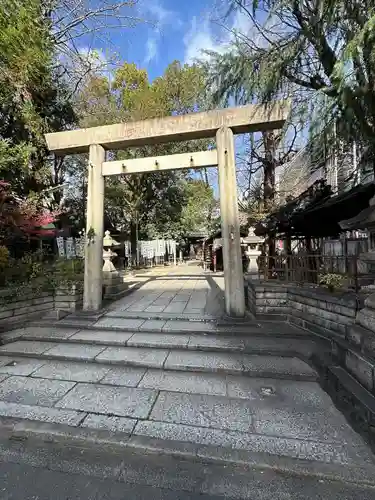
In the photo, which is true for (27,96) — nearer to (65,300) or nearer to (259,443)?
(65,300)

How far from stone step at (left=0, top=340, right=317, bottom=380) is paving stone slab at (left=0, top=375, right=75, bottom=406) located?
56 cm

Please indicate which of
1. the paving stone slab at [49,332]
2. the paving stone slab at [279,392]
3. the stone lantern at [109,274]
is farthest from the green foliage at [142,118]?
the paving stone slab at [279,392]

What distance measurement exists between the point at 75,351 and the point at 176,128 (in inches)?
159

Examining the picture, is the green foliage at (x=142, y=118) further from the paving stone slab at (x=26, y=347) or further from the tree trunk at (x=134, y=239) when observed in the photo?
the paving stone slab at (x=26, y=347)

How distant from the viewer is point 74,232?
14336 millimetres

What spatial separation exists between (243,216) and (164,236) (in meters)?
10.2

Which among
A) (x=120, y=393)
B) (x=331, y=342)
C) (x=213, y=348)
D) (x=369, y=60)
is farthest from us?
(x=213, y=348)

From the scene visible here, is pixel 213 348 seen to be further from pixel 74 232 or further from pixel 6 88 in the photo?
pixel 74 232

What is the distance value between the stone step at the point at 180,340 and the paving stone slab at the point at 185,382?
23.2 inches

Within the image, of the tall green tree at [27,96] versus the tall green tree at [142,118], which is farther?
the tall green tree at [142,118]

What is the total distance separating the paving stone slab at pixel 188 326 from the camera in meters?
4.47

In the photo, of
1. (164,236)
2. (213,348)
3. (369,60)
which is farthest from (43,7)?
(164,236)

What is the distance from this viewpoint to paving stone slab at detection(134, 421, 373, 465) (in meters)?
2.07

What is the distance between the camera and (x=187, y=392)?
2996 mm
